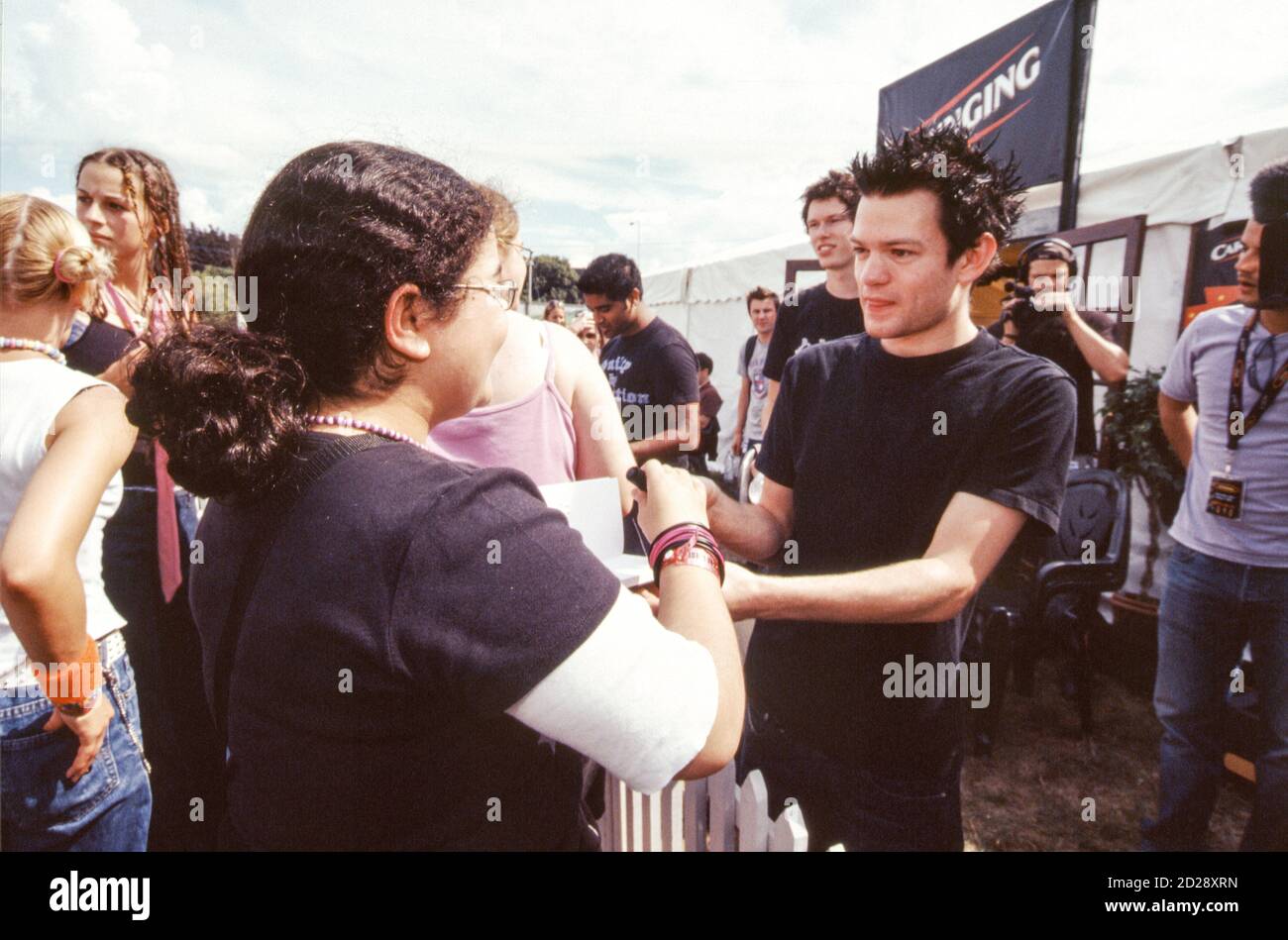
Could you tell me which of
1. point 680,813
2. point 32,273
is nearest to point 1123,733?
point 680,813

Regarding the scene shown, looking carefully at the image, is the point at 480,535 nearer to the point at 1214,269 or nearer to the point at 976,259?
the point at 976,259

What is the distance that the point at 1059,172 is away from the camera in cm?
515

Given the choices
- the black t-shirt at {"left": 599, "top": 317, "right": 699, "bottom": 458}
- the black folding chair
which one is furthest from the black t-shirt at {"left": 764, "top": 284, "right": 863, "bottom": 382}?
the black folding chair

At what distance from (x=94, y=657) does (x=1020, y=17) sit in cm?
689

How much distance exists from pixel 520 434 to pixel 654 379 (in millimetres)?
2543

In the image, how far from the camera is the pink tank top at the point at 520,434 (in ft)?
6.57

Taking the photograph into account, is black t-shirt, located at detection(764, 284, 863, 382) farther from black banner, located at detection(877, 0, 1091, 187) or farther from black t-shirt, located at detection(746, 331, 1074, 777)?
black t-shirt, located at detection(746, 331, 1074, 777)

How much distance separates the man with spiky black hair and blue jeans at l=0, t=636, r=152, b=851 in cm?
159

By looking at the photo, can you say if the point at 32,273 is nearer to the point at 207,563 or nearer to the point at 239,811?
the point at 207,563

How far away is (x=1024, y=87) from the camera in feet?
18.2

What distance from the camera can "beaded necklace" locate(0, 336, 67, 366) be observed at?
161 centimetres

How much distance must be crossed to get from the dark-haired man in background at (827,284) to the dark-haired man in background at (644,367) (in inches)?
23.3

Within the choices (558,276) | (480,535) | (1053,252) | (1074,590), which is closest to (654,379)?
(1053,252)

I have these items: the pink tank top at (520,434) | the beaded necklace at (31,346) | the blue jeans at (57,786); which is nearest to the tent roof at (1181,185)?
the pink tank top at (520,434)
